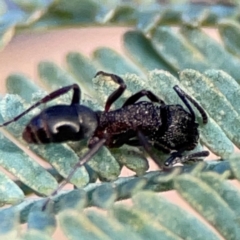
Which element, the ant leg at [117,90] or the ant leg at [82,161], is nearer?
the ant leg at [82,161]

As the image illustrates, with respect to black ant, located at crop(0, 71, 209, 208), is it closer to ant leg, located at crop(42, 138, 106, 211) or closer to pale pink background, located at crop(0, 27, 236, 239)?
ant leg, located at crop(42, 138, 106, 211)

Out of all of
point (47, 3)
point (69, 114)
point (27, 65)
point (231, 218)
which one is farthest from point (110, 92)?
point (27, 65)

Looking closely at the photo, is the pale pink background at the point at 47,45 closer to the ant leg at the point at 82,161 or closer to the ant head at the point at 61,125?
the ant head at the point at 61,125

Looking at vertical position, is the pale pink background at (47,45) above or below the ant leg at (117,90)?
above

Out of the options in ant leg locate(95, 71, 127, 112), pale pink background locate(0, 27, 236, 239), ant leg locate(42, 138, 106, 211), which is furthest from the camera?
pale pink background locate(0, 27, 236, 239)

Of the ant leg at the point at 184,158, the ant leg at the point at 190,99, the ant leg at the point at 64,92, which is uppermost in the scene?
the ant leg at the point at 64,92

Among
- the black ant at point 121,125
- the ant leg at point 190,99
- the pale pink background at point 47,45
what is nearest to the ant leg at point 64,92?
the black ant at point 121,125

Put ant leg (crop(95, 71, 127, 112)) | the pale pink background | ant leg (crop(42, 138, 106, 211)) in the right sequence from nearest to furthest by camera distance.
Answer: ant leg (crop(42, 138, 106, 211)) → ant leg (crop(95, 71, 127, 112)) → the pale pink background

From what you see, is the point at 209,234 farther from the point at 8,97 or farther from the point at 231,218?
the point at 8,97

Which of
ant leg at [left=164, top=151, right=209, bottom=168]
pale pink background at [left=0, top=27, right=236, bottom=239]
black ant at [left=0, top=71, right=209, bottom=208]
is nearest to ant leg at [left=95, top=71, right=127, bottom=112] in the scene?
black ant at [left=0, top=71, right=209, bottom=208]
